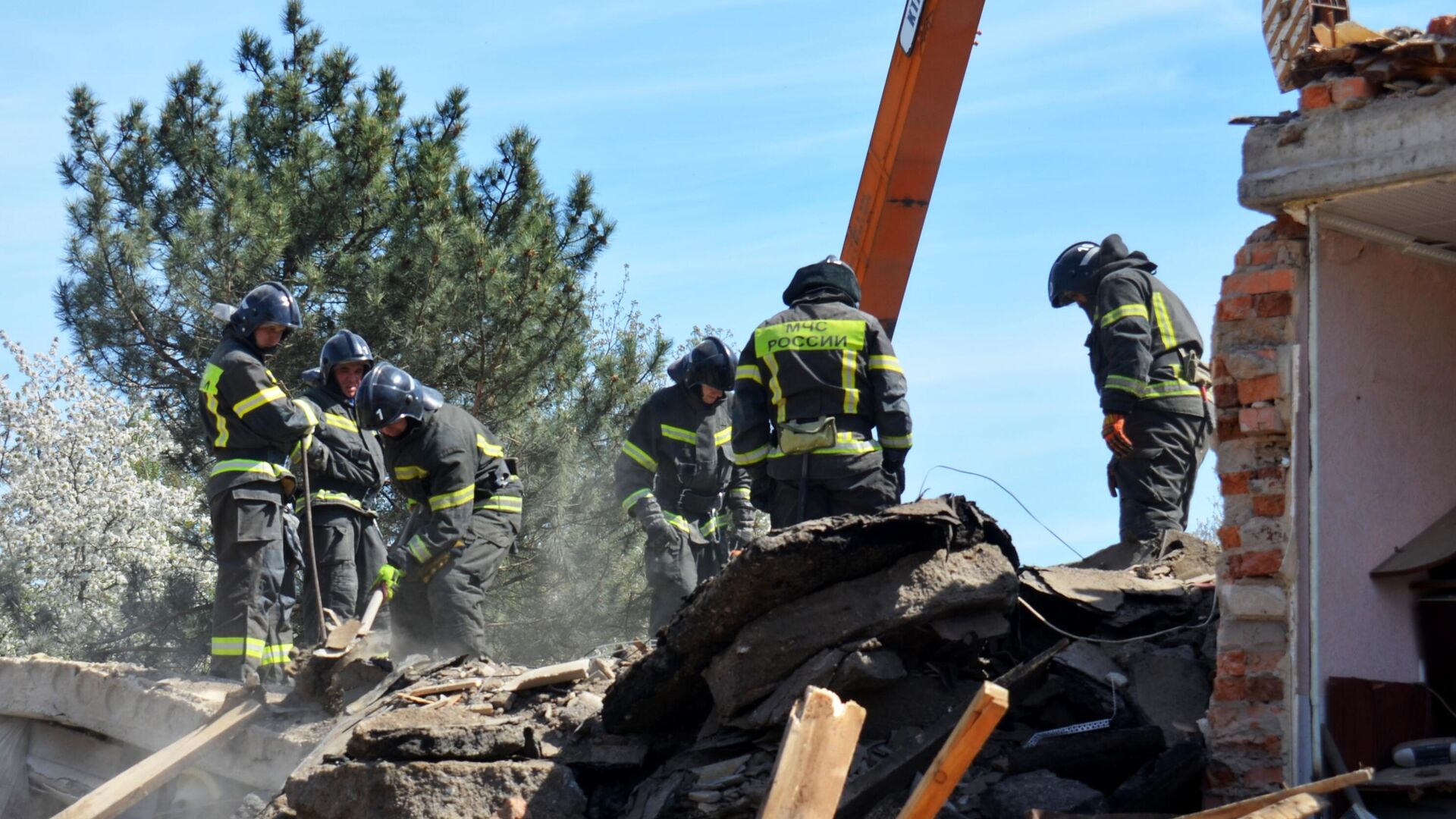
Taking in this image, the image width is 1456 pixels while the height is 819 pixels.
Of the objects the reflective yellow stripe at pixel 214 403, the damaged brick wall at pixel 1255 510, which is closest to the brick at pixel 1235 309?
the damaged brick wall at pixel 1255 510

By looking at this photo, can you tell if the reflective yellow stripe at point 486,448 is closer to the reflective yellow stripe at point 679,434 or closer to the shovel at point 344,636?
the shovel at point 344,636

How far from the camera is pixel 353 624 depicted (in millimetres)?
7613

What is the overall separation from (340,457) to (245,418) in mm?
990

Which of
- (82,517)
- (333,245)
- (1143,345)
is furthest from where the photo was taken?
(82,517)

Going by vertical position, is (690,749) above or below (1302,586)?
below

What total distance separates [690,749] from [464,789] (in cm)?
91

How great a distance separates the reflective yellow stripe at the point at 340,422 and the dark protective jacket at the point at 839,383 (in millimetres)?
3180

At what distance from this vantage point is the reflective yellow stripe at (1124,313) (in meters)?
7.32

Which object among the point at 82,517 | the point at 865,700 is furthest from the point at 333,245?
the point at 865,700

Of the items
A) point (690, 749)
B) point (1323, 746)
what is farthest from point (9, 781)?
point (1323, 746)

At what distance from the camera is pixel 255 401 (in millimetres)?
8109

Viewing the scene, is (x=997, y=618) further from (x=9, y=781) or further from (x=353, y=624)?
(x=9, y=781)

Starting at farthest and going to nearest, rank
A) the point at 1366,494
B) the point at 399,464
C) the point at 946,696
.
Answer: the point at 399,464 < the point at 946,696 < the point at 1366,494

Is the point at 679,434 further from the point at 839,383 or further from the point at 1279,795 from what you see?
the point at 1279,795
